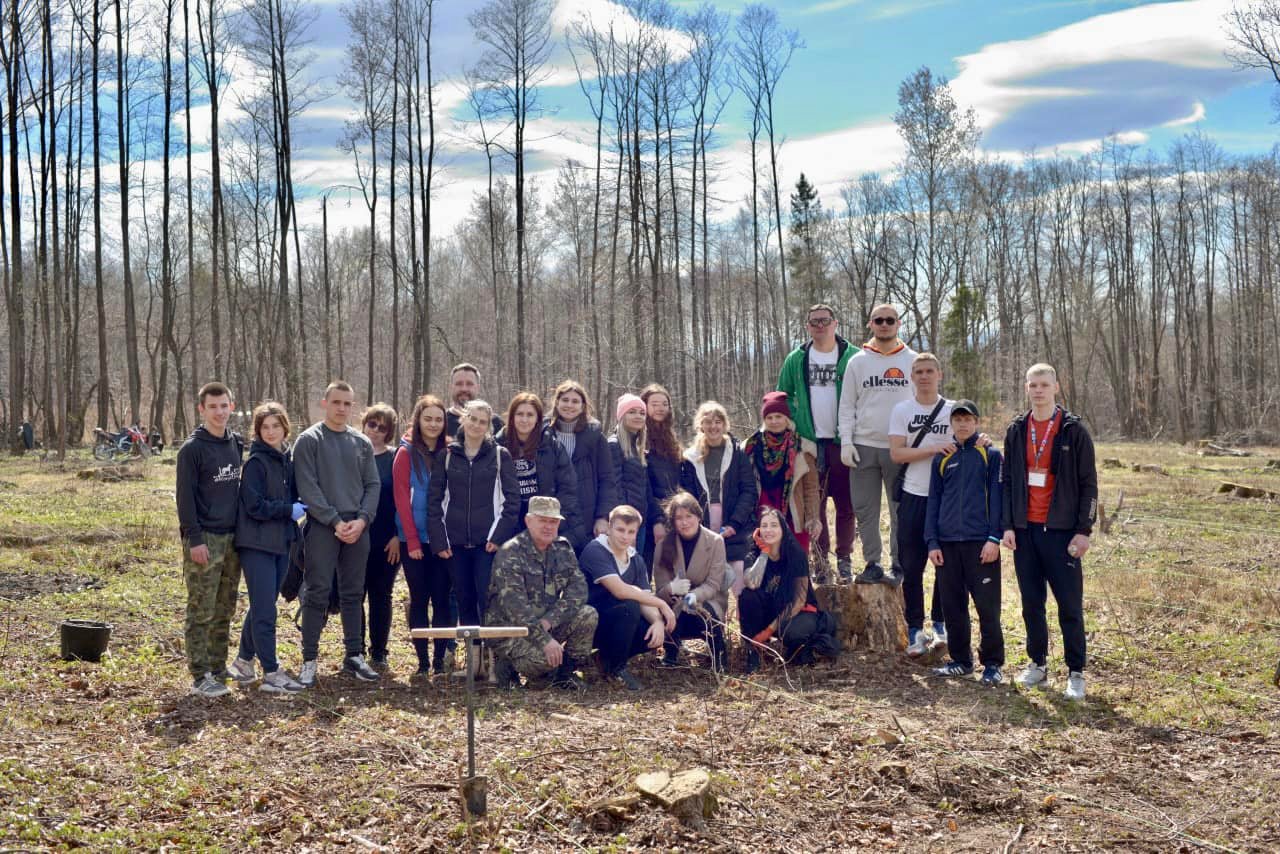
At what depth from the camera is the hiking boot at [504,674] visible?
23.2 ft

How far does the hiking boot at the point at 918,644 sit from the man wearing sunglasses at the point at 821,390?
0.88 meters

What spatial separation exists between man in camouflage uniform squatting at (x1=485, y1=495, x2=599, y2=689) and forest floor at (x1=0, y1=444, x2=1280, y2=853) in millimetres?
269

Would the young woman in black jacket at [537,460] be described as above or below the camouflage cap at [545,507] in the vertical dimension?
above

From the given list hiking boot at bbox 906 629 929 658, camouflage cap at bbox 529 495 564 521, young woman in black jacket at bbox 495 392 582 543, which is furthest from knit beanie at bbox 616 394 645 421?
hiking boot at bbox 906 629 929 658

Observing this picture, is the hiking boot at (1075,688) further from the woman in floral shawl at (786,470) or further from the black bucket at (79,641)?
the black bucket at (79,641)

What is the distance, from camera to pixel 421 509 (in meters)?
7.44

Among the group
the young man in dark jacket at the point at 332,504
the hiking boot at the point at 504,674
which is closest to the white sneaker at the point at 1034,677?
the hiking boot at the point at 504,674

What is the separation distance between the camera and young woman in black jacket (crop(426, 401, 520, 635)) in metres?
7.36

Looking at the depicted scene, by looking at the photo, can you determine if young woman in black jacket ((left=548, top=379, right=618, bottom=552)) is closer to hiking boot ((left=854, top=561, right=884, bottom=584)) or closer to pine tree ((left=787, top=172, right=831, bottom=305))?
hiking boot ((left=854, top=561, right=884, bottom=584))

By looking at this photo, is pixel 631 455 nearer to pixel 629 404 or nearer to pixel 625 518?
pixel 629 404

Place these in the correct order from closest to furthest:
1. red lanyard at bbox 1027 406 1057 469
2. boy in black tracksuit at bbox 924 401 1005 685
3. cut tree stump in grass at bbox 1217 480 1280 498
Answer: red lanyard at bbox 1027 406 1057 469 < boy in black tracksuit at bbox 924 401 1005 685 < cut tree stump in grass at bbox 1217 480 1280 498

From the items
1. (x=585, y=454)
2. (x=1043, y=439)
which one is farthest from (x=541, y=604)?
(x=1043, y=439)

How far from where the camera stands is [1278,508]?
16.8 metres

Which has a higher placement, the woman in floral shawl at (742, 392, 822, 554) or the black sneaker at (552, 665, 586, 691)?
the woman in floral shawl at (742, 392, 822, 554)
